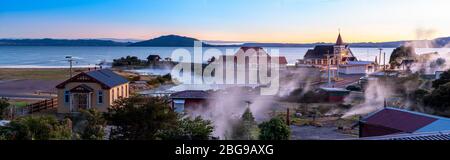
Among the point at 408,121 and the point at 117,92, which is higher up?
the point at 117,92

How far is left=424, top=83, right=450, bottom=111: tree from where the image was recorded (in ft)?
30.8

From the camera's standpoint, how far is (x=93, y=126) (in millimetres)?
5609

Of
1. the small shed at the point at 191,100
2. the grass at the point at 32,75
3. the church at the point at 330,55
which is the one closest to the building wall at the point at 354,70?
the church at the point at 330,55

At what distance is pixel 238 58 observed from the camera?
29.2 meters

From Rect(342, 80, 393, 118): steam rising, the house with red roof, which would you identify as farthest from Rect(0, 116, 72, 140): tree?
Rect(342, 80, 393, 118): steam rising

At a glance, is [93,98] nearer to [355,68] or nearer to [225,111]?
[225,111]

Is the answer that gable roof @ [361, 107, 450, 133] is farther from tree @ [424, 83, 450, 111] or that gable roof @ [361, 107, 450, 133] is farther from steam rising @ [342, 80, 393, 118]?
steam rising @ [342, 80, 393, 118]

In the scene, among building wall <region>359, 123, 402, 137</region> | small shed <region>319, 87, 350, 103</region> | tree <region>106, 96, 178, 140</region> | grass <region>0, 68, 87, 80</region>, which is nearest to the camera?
tree <region>106, 96, 178, 140</region>

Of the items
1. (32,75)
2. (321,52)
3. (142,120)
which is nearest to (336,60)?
(321,52)

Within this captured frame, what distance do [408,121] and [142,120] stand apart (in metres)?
3.73

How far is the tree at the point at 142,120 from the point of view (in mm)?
5668

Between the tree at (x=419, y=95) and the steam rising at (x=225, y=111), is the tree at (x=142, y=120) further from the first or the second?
the tree at (x=419, y=95)

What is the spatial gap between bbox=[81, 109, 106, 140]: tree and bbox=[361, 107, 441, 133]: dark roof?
395 cm
